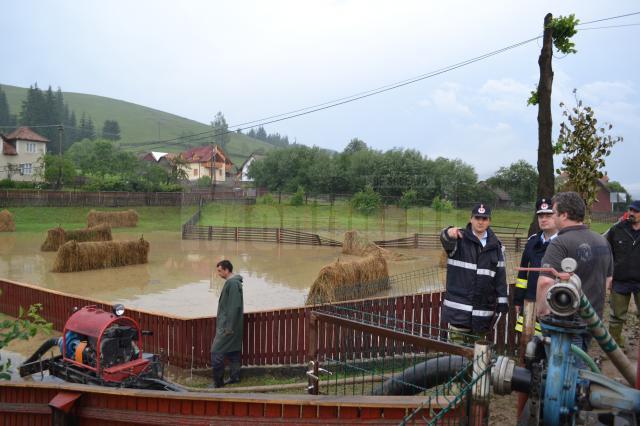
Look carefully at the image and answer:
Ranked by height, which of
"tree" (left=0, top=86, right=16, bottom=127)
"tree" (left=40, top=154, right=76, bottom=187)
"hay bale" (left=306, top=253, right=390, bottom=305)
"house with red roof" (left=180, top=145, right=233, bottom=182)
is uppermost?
"tree" (left=0, top=86, right=16, bottom=127)

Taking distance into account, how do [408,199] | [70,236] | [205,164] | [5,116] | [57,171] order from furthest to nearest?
1. [5,116]
2. [205,164]
3. [57,171]
4. [408,199]
5. [70,236]

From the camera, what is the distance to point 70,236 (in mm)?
27156

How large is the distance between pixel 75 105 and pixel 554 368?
211224 mm

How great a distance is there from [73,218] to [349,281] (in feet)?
125

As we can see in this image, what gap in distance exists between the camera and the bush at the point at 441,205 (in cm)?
4812

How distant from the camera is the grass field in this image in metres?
43.0

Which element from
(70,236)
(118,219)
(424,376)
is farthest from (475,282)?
(118,219)

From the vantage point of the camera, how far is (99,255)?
70.7ft

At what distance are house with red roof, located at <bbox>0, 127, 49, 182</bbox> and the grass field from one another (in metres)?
23.5

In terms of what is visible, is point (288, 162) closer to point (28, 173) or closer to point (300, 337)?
point (28, 173)

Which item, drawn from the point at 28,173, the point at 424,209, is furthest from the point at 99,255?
the point at 28,173

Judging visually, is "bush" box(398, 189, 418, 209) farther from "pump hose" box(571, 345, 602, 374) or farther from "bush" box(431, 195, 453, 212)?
"pump hose" box(571, 345, 602, 374)

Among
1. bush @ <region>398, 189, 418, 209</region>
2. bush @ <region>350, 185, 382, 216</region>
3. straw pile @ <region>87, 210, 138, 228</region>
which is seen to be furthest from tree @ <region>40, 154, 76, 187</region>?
bush @ <region>398, 189, 418, 209</region>

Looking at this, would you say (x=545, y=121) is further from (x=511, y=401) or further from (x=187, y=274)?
(x=187, y=274)
